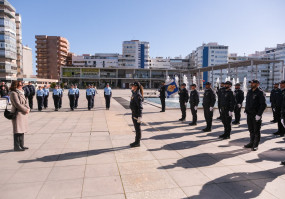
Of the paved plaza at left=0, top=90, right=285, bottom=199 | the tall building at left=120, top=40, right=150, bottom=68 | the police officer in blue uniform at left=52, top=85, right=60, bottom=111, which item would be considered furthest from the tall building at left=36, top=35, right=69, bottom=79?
the paved plaza at left=0, top=90, right=285, bottom=199

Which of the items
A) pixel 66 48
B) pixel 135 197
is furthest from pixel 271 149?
→ pixel 66 48

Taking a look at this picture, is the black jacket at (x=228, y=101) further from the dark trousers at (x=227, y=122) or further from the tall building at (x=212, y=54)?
the tall building at (x=212, y=54)

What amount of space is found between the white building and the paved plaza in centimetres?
9713

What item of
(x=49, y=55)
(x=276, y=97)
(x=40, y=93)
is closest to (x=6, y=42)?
(x=49, y=55)

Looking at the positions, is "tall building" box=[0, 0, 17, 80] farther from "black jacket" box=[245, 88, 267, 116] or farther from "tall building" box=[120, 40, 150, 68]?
"black jacket" box=[245, 88, 267, 116]

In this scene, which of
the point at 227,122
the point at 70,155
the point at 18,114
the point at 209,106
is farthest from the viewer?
the point at 209,106

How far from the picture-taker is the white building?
334 feet

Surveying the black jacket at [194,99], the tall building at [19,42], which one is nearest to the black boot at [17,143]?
the black jacket at [194,99]

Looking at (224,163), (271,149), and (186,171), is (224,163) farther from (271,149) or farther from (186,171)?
(271,149)

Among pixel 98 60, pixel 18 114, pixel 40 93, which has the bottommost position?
pixel 18 114

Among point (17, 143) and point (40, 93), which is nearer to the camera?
point (17, 143)

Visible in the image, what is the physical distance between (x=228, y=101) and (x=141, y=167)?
4.20 metres

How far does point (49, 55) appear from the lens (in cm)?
10112

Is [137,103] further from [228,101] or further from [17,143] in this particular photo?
[17,143]
